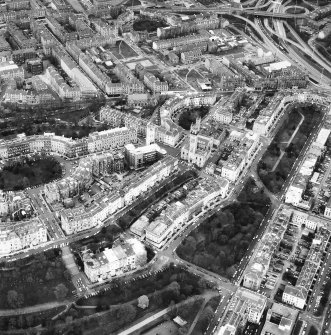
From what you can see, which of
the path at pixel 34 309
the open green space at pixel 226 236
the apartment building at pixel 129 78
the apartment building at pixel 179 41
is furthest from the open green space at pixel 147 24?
the path at pixel 34 309

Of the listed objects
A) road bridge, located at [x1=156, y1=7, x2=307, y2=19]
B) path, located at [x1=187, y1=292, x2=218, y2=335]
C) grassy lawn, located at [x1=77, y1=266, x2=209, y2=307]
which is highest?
road bridge, located at [x1=156, y1=7, x2=307, y2=19]

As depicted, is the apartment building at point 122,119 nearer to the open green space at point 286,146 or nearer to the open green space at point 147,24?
the open green space at point 286,146

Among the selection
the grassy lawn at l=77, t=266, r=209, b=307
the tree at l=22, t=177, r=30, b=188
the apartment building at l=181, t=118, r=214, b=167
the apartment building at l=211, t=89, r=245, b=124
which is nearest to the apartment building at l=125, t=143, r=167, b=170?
the apartment building at l=181, t=118, r=214, b=167

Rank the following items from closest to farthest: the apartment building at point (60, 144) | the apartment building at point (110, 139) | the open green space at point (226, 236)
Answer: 1. the open green space at point (226, 236)
2. the apartment building at point (60, 144)
3. the apartment building at point (110, 139)

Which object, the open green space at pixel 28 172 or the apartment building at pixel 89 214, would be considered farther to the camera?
the open green space at pixel 28 172

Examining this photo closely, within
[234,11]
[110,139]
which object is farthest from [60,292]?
[234,11]

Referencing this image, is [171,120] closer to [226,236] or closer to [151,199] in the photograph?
[151,199]

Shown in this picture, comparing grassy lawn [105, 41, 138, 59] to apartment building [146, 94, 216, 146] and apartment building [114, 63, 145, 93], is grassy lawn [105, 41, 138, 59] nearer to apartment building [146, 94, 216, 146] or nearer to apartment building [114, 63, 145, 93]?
apartment building [114, 63, 145, 93]
